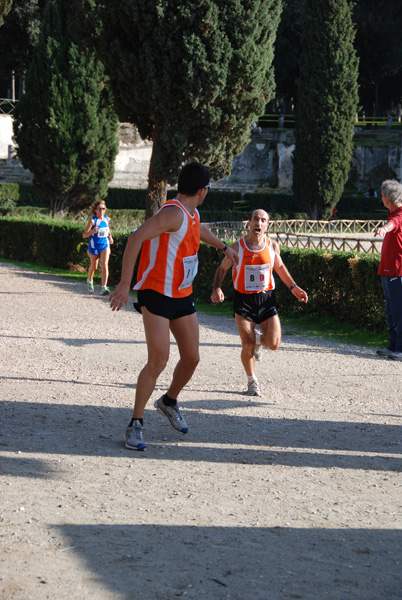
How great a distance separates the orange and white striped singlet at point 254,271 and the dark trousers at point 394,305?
8.33 feet

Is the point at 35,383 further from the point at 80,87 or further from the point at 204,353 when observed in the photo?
the point at 80,87

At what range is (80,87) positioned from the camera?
30.2 meters

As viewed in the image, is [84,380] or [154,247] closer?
[154,247]

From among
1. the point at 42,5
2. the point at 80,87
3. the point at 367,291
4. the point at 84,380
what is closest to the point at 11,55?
the point at 42,5

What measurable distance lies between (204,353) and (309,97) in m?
31.6

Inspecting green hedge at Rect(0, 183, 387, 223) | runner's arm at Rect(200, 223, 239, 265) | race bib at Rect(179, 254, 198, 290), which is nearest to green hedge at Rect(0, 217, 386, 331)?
runner's arm at Rect(200, 223, 239, 265)

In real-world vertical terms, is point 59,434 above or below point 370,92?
below

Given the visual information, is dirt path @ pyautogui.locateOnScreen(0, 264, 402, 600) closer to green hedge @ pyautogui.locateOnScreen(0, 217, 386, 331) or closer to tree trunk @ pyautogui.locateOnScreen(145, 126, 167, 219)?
green hedge @ pyautogui.locateOnScreen(0, 217, 386, 331)

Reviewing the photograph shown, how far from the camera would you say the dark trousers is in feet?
31.3

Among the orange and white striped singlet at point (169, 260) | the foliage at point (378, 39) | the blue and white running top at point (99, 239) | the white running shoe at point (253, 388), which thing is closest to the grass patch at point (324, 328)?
the blue and white running top at point (99, 239)

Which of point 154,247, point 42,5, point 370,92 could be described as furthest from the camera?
point 370,92

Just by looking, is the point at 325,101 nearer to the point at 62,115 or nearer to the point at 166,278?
the point at 62,115

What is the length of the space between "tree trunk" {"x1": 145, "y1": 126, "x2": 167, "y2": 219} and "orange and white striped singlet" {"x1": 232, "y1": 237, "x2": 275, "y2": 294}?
1322cm

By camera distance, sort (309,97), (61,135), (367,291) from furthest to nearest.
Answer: (309,97) < (61,135) < (367,291)
